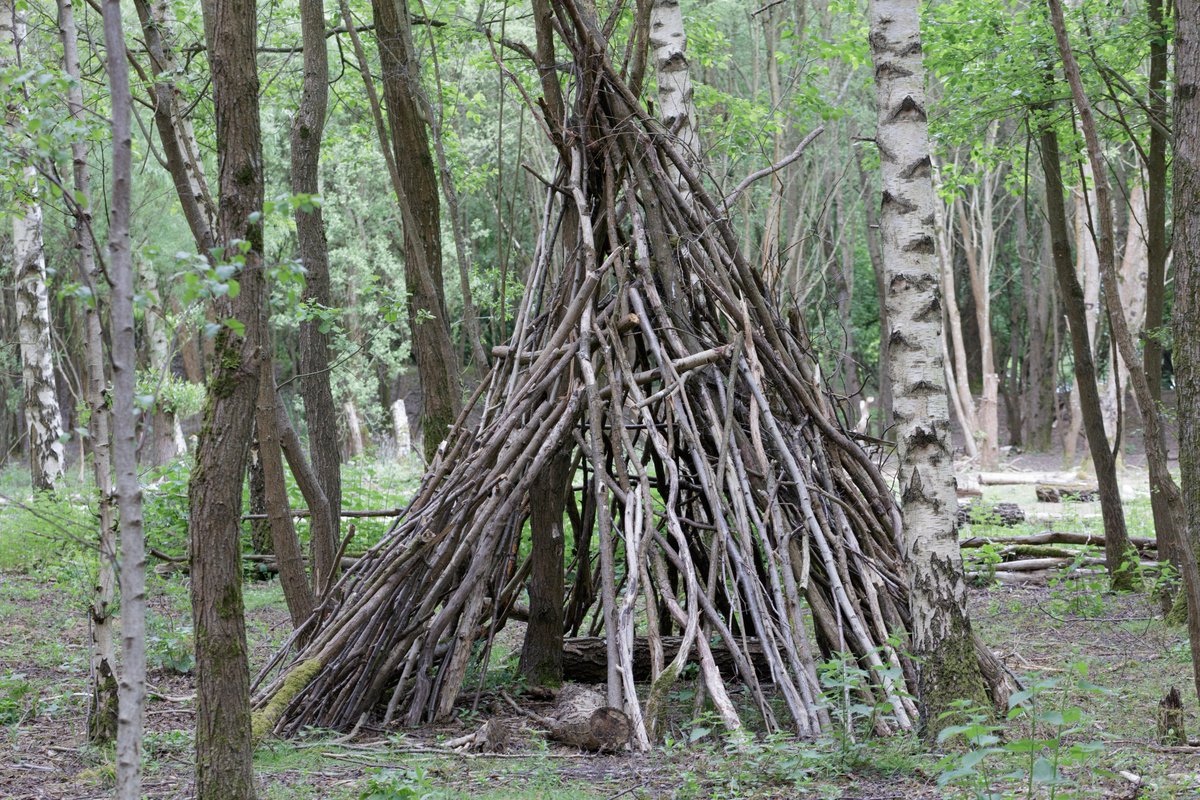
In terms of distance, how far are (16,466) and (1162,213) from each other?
2322 cm

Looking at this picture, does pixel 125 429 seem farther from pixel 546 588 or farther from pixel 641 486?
pixel 546 588

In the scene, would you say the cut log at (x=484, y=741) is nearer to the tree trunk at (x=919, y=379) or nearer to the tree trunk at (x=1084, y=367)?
the tree trunk at (x=919, y=379)

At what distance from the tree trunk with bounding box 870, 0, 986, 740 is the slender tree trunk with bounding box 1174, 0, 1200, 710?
112 cm

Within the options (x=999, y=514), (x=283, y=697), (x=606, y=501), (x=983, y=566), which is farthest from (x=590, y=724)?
(x=999, y=514)

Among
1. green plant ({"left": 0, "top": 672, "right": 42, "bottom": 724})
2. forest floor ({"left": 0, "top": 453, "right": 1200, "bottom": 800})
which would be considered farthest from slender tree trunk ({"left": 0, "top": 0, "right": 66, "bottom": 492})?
green plant ({"left": 0, "top": 672, "right": 42, "bottom": 724})

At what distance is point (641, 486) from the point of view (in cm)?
422

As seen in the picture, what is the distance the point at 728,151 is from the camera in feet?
33.4

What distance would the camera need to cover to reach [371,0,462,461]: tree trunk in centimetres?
654

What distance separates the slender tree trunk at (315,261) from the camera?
18.9 feet

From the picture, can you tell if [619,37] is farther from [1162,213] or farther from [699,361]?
[699,361]

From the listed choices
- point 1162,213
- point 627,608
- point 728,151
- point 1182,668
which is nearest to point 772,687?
point 627,608

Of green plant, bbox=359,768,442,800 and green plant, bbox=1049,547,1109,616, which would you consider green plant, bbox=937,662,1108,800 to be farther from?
green plant, bbox=1049,547,1109,616

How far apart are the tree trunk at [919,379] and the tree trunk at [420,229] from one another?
3543 mm

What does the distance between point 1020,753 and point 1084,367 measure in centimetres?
496
